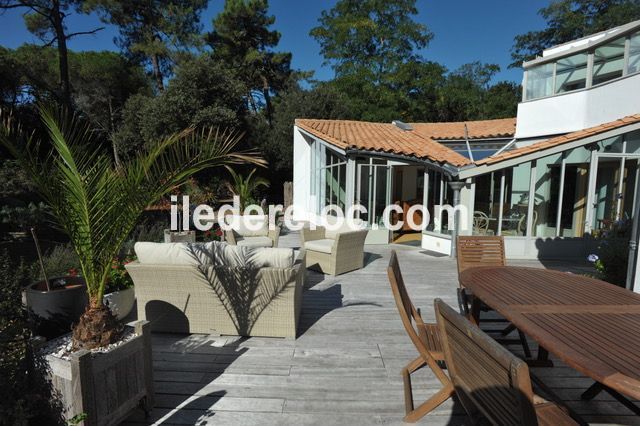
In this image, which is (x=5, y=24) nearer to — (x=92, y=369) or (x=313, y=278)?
(x=313, y=278)

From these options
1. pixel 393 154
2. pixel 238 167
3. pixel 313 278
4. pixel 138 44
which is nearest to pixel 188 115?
pixel 238 167

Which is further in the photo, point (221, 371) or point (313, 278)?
point (313, 278)

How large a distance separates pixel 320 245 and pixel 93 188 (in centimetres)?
484

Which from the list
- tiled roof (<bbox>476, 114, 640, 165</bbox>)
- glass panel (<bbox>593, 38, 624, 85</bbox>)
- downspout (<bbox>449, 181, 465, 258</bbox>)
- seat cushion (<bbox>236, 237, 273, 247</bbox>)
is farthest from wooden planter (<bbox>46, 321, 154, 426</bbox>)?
glass panel (<bbox>593, 38, 624, 85</bbox>)

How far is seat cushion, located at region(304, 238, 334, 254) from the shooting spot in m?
6.92

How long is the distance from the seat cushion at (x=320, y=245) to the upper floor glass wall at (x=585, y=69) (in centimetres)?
846

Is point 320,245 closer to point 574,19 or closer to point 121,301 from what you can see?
point 121,301

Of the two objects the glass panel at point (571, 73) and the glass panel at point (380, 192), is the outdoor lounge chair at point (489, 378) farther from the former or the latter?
the glass panel at point (571, 73)

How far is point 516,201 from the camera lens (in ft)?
28.6

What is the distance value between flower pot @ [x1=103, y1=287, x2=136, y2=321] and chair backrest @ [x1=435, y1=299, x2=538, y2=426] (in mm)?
3922

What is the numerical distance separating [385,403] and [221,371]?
1.55 metres

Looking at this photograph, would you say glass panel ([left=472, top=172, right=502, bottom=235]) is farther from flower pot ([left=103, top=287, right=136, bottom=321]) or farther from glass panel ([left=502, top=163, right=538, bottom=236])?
flower pot ([left=103, top=287, right=136, bottom=321])

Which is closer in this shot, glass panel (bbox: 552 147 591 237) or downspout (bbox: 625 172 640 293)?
downspout (bbox: 625 172 640 293)

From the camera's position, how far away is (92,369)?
7.64 ft
